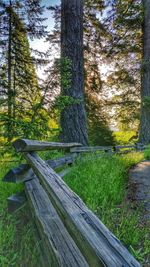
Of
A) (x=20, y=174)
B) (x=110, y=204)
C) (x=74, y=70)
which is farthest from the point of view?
(x=74, y=70)

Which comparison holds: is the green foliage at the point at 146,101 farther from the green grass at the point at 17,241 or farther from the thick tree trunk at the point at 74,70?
the green grass at the point at 17,241

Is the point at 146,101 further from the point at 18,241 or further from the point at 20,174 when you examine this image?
the point at 18,241

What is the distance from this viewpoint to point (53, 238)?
218 cm

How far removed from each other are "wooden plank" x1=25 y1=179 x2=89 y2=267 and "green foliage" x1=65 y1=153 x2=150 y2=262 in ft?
2.15

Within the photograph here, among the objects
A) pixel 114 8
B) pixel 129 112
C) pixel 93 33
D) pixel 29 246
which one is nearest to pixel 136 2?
pixel 114 8

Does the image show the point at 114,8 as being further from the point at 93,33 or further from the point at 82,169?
the point at 82,169

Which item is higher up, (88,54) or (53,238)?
(88,54)

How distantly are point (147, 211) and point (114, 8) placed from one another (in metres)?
14.0

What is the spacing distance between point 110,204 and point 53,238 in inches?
70.9

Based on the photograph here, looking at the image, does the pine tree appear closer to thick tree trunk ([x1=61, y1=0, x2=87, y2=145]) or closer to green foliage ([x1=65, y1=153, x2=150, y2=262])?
thick tree trunk ([x1=61, y1=0, x2=87, y2=145])

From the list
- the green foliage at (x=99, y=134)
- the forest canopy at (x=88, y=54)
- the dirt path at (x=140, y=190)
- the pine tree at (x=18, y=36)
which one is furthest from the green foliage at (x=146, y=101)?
the dirt path at (x=140, y=190)

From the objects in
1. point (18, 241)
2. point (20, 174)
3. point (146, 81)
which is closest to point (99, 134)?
point (146, 81)

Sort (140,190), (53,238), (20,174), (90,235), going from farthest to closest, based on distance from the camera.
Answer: (140,190) → (20,174) → (53,238) → (90,235)

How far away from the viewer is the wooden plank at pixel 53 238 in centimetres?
187
